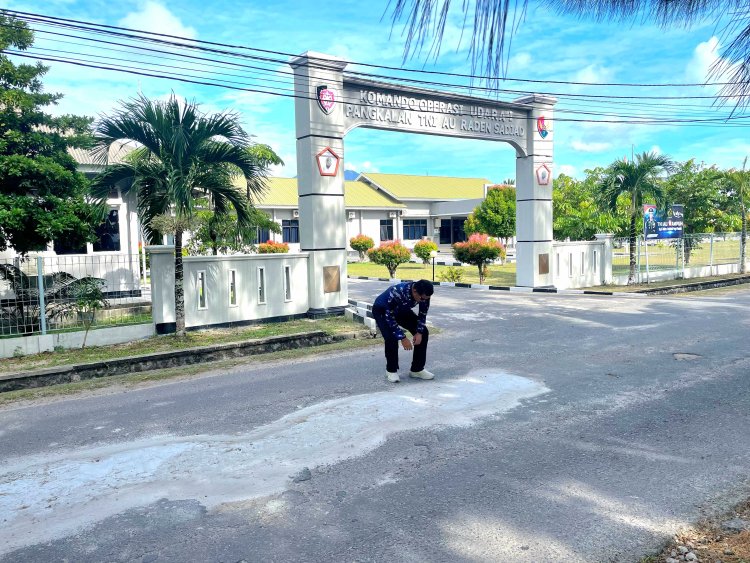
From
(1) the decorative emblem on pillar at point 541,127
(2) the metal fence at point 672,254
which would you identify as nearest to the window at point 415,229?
(2) the metal fence at point 672,254

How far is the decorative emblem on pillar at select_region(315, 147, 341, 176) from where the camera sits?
12.7 metres

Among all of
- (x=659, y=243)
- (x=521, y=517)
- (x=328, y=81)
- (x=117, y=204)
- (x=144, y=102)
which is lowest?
(x=521, y=517)

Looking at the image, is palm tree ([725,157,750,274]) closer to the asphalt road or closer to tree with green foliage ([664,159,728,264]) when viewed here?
tree with green foliage ([664,159,728,264])

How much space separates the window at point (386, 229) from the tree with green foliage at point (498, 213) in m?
8.02

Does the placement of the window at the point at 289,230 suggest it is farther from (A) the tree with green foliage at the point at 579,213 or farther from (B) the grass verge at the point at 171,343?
(B) the grass verge at the point at 171,343

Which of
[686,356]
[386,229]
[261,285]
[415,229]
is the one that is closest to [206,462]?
[686,356]

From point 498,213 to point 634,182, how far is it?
17347mm

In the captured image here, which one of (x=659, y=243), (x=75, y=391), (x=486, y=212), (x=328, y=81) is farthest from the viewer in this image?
(x=486, y=212)

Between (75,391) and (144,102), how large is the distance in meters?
5.18

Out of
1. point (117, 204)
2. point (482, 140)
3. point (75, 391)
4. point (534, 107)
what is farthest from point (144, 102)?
point (534, 107)

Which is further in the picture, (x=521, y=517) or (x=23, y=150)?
(x=23, y=150)

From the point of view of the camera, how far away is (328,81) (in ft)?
42.1

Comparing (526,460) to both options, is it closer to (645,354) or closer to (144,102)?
(645,354)

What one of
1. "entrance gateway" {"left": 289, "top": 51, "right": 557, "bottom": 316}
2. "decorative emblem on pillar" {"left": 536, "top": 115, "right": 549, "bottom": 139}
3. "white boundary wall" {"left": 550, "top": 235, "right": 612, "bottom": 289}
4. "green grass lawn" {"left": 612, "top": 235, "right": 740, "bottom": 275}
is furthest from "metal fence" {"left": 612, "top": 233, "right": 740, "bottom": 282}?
"entrance gateway" {"left": 289, "top": 51, "right": 557, "bottom": 316}
